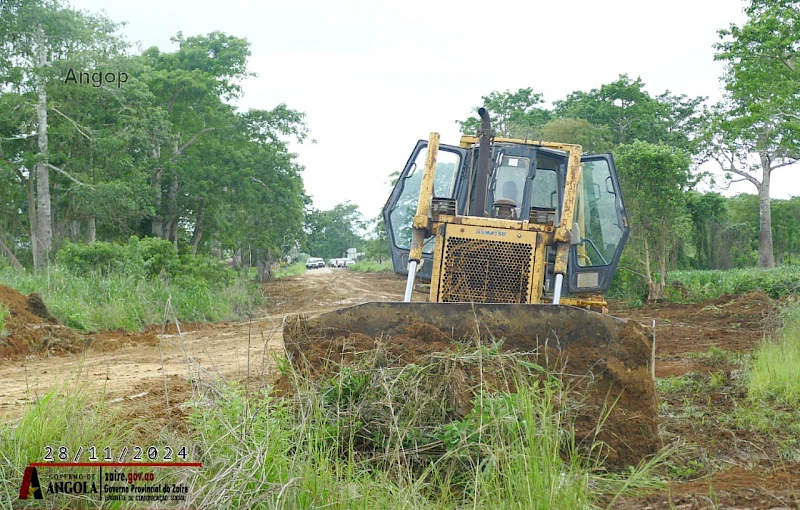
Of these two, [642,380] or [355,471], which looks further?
[642,380]

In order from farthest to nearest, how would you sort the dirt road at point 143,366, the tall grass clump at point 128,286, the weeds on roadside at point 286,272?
1. the weeds on roadside at point 286,272
2. the tall grass clump at point 128,286
3. the dirt road at point 143,366

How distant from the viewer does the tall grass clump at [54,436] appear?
12.8 ft

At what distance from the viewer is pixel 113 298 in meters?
15.2

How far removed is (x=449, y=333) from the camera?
18.9 feet

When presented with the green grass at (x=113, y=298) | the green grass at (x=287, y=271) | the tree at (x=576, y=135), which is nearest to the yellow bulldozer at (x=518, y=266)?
the green grass at (x=113, y=298)

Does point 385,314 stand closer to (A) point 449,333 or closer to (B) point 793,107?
(A) point 449,333

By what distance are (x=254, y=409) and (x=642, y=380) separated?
2688 mm

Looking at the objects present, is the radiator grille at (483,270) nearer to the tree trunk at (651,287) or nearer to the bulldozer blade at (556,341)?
the bulldozer blade at (556,341)

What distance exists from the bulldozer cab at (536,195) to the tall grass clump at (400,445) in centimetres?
295

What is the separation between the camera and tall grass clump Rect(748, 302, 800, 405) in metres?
6.96

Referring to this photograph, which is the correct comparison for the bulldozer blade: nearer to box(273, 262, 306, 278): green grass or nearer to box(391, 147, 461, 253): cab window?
box(391, 147, 461, 253): cab window

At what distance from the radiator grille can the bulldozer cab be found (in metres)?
0.83

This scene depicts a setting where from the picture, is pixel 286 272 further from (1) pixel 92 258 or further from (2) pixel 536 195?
(2) pixel 536 195

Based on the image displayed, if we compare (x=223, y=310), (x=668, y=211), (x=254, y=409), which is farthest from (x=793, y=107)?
(x=254, y=409)
